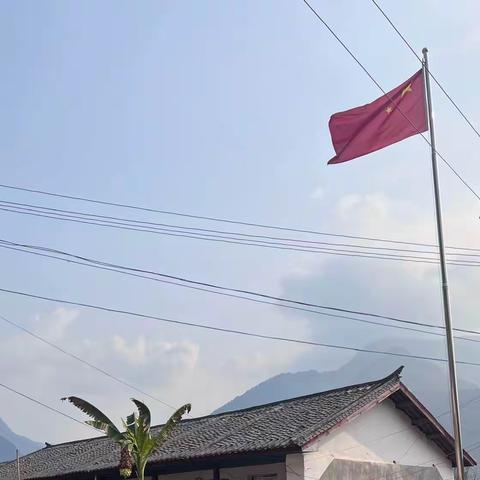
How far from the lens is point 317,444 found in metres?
22.3

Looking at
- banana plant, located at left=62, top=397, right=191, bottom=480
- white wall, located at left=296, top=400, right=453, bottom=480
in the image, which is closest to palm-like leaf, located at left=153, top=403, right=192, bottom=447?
banana plant, located at left=62, top=397, right=191, bottom=480

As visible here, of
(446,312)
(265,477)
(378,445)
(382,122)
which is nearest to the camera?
(446,312)

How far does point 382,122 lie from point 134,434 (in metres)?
12.9

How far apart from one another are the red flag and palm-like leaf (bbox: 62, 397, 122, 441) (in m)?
11.9

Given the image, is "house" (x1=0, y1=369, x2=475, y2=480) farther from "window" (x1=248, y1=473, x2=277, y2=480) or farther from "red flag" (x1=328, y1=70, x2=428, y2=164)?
"red flag" (x1=328, y1=70, x2=428, y2=164)

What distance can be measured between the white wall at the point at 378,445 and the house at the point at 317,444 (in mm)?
28

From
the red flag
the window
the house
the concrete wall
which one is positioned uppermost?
the red flag

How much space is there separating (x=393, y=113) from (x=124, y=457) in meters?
13.7

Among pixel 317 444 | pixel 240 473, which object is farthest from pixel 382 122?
pixel 240 473

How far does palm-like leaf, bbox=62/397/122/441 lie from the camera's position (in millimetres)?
24328

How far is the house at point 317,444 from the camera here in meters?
22.3

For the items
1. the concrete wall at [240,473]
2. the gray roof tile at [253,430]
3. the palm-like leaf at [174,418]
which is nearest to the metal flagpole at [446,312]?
the gray roof tile at [253,430]

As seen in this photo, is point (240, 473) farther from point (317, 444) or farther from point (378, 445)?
point (378, 445)

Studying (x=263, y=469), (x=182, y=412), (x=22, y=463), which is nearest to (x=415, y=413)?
(x=263, y=469)
